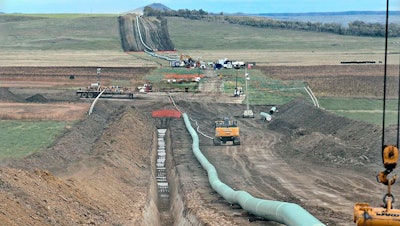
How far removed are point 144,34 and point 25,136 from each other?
119736mm

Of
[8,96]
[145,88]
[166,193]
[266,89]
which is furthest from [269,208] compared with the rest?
[266,89]

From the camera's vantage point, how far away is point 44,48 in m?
165

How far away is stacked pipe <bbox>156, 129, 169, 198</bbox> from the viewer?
4317 centimetres

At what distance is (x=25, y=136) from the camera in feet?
171

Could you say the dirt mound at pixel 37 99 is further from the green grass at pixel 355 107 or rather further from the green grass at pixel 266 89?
the green grass at pixel 355 107

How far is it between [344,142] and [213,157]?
900cm

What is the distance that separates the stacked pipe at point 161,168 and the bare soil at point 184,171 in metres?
0.47

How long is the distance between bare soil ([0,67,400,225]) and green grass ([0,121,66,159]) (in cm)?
103

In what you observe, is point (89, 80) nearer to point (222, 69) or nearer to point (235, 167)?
point (222, 69)

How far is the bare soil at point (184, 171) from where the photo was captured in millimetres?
28406

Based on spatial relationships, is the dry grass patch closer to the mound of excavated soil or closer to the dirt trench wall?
the mound of excavated soil

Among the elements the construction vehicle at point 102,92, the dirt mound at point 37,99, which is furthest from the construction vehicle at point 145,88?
the dirt mound at point 37,99

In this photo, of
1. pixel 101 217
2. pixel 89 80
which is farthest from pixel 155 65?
pixel 101 217

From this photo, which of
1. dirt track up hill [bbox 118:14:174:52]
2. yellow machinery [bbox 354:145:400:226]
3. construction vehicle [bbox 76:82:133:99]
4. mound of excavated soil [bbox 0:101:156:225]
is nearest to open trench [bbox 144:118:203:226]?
mound of excavated soil [bbox 0:101:156:225]
